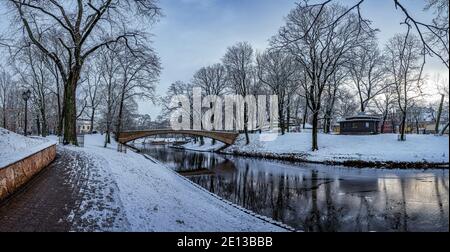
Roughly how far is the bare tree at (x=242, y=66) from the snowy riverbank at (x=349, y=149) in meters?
5.51

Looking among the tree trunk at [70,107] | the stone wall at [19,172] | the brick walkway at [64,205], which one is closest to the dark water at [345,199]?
the brick walkway at [64,205]

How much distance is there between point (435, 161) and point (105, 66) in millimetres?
32031

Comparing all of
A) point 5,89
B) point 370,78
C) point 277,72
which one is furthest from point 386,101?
point 5,89

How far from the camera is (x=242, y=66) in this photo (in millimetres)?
41812

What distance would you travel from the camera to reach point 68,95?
18594 millimetres

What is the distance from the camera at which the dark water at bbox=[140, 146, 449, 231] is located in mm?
9109

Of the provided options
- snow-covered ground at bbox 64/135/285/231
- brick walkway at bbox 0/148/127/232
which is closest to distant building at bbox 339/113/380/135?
snow-covered ground at bbox 64/135/285/231

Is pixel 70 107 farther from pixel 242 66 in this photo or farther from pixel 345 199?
pixel 242 66

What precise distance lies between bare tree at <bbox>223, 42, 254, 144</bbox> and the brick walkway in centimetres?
3286

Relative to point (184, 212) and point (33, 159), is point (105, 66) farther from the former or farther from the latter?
point (184, 212)

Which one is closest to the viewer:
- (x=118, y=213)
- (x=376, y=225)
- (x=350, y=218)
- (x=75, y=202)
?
(x=118, y=213)
